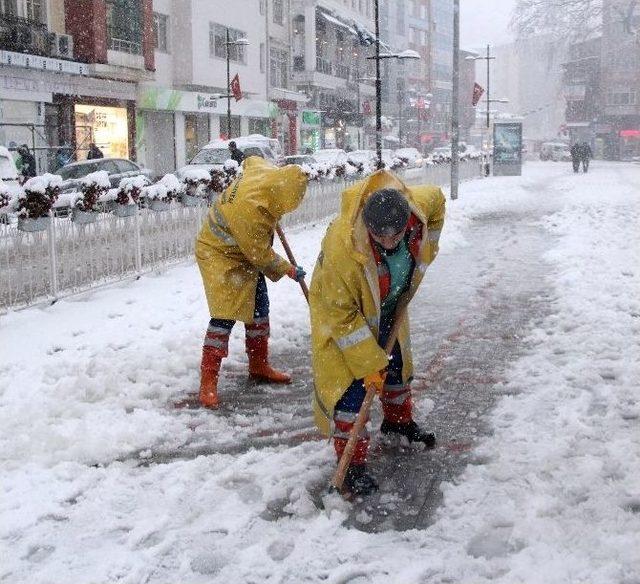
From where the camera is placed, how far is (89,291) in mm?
9039

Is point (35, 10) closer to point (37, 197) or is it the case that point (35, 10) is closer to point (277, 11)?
point (277, 11)

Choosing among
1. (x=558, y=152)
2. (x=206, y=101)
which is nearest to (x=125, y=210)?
(x=206, y=101)

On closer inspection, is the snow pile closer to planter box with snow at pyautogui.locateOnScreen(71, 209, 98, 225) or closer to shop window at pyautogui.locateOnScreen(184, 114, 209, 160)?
planter box with snow at pyautogui.locateOnScreen(71, 209, 98, 225)

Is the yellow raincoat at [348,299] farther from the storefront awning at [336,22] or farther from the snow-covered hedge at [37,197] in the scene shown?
the storefront awning at [336,22]

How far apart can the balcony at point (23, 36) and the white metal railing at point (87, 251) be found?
46.5 ft

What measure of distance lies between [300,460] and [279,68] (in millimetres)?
39227

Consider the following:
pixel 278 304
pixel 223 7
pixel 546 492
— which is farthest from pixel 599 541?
pixel 223 7

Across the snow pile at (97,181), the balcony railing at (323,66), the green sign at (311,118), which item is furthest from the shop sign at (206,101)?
the snow pile at (97,181)

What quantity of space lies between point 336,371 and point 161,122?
29023mm

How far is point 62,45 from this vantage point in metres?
24.5

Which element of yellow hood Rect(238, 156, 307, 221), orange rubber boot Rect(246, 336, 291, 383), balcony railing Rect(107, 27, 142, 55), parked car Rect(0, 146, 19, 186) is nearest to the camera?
yellow hood Rect(238, 156, 307, 221)

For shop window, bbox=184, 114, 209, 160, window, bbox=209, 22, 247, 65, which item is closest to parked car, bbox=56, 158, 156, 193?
shop window, bbox=184, 114, 209, 160

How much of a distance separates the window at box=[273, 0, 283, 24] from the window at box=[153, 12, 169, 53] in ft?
34.9

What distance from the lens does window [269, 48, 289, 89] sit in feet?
133
